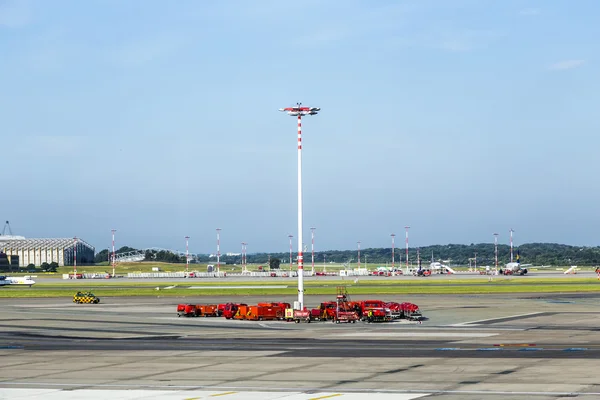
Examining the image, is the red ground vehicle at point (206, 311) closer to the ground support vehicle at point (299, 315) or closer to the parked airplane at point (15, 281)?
the ground support vehicle at point (299, 315)

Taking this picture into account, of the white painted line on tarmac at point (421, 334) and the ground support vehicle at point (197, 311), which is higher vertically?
the ground support vehicle at point (197, 311)

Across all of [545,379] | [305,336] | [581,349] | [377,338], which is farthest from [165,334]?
[545,379]

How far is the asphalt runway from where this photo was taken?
27.6 metres

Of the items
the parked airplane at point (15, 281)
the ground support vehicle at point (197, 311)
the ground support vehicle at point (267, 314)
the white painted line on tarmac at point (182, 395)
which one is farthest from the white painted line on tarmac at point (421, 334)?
the parked airplane at point (15, 281)

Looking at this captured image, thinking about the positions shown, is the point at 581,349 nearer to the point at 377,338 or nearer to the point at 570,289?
the point at 377,338

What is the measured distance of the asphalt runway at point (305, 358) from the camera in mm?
27641

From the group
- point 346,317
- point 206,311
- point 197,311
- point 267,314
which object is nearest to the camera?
point 346,317

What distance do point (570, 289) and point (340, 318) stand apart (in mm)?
60952

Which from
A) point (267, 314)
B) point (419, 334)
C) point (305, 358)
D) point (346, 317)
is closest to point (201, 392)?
point (305, 358)

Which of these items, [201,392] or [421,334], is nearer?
[201,392]

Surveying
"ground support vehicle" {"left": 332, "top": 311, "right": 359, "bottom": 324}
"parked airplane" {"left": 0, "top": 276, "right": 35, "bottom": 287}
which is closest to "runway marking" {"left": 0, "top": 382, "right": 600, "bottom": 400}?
"ground support vehicle" {"left": 332, "top": 311, "right": 359, "bottom": 324}

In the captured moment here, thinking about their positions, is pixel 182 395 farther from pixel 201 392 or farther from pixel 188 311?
pixel 188 311

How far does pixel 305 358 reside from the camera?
37.0 m

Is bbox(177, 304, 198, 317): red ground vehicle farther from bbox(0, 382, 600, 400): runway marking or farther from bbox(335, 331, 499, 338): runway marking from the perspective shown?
bbox(0, 382, 600, 400): runway marking
